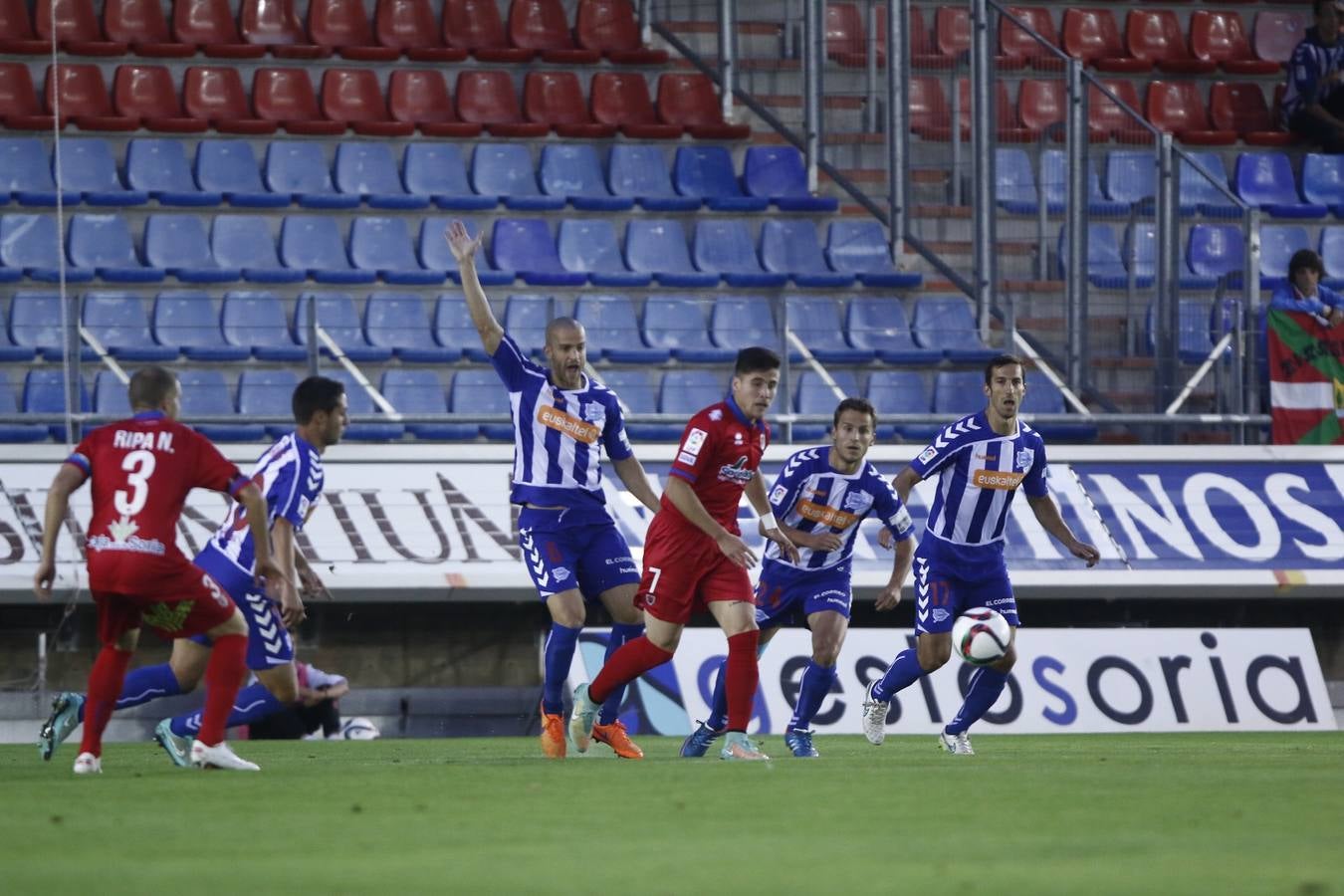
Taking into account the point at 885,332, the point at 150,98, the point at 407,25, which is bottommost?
the point at 885,332

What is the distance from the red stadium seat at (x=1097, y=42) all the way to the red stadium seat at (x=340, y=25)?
7179 mm

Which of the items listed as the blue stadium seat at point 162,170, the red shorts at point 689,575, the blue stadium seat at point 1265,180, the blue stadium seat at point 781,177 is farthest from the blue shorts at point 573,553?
the blue stadium seat at point 1265,180

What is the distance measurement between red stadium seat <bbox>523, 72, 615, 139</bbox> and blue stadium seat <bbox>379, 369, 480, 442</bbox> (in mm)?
4511

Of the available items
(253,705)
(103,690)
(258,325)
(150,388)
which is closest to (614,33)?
(258,325)

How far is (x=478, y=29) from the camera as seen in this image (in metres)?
20.4

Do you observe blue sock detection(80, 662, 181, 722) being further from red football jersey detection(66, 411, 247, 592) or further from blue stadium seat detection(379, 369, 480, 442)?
blue stadium seat detection(379, 369, 480, 442)

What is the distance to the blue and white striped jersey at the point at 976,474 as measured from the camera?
36.5 feet

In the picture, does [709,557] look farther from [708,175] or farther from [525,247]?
[708,175]

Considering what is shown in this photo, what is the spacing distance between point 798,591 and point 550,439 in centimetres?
174

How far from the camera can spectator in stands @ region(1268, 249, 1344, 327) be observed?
1620cm

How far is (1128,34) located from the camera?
72.5 ft

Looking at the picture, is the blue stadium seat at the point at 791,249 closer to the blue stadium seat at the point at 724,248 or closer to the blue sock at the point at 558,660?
the blue stadium seat at the point at 724,248

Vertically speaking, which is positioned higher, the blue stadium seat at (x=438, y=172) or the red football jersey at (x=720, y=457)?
the blue stadium seat at (x=438, y=172)

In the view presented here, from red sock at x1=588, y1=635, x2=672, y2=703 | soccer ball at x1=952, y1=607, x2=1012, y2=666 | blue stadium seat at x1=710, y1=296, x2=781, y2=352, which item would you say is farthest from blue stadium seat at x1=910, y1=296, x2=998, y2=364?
red sock at x1=588, y1=635, x2=672, y2=703
